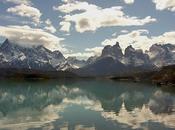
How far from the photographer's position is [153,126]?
5653 centimetres

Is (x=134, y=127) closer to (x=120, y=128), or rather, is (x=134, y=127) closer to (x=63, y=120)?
(x=120, y=128)

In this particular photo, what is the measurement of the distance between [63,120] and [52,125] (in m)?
7.03

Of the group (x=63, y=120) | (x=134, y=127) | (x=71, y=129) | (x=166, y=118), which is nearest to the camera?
(x=71, y=129)

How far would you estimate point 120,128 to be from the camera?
5344 centimetres

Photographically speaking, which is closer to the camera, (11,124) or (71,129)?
(71,129)

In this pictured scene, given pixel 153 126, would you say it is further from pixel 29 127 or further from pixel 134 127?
pixel 29 127

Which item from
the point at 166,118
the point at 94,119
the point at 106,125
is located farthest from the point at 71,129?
the point at 166,118

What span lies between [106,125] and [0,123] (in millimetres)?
17998

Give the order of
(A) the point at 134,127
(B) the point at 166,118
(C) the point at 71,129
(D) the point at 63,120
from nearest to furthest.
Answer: (C) the point at 71,129 < (A) the point at 134,127 < (D) the point at 63,120 < (B) the point at 166,118

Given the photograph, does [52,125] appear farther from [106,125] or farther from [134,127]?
[134,127]

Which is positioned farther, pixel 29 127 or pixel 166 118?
pixel 166 118

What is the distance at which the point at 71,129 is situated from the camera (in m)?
51.2

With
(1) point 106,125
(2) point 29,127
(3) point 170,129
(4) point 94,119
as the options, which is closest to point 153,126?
(3) point 170,129

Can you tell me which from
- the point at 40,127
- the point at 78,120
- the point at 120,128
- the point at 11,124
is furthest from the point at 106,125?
the point at 11,124
